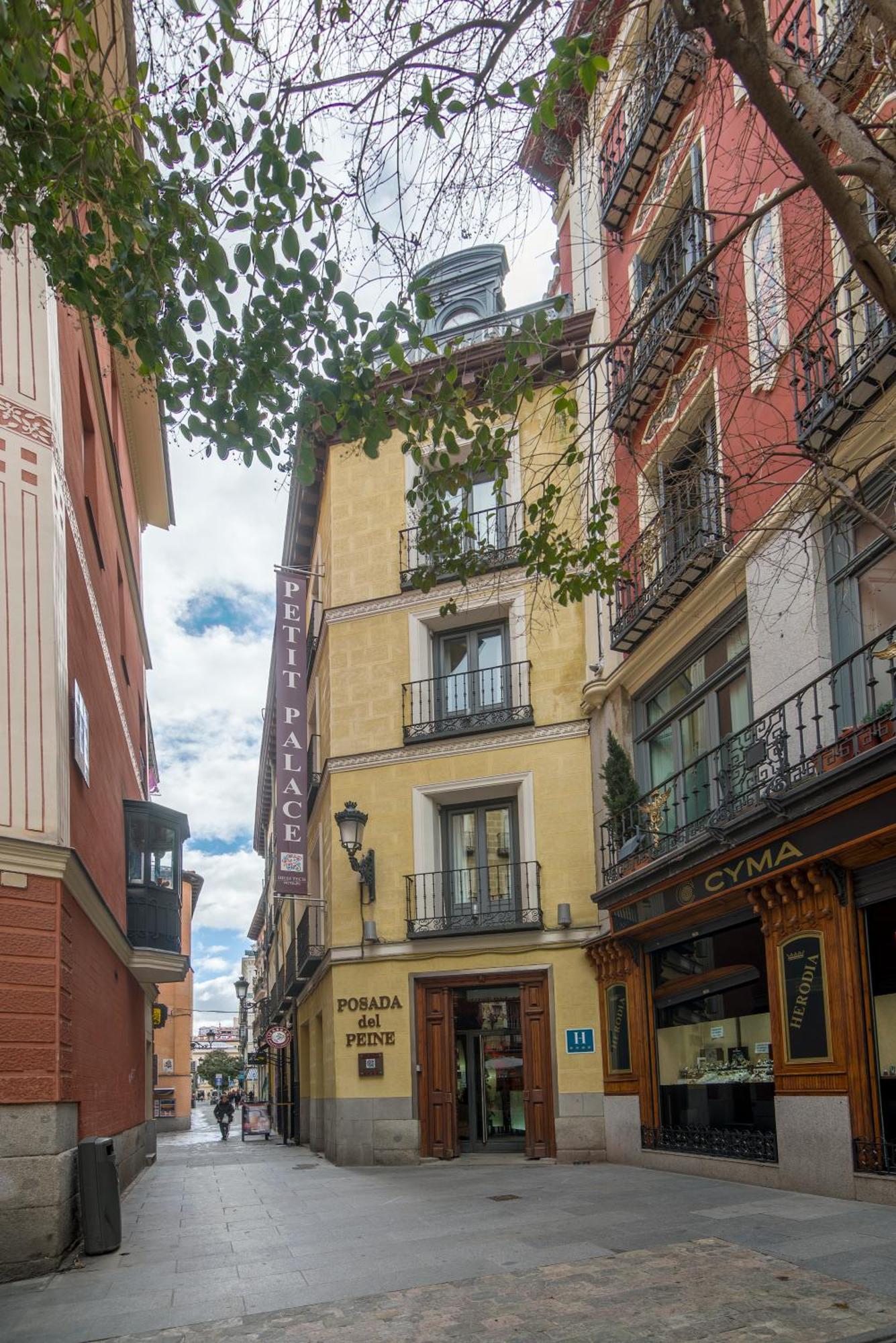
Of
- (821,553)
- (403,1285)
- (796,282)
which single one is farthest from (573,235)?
(403,1285)

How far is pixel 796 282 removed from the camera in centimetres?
1185

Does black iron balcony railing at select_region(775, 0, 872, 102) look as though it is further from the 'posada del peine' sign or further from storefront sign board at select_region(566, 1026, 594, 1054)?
the 'posada del peine' sign

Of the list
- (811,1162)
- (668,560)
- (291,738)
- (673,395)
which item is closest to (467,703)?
(291,738)

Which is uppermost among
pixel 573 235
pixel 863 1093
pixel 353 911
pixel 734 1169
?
pixel 573 235

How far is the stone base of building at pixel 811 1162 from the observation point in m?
10.3

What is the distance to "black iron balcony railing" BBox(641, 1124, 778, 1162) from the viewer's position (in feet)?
40.1

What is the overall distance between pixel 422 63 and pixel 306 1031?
23693 millimetres

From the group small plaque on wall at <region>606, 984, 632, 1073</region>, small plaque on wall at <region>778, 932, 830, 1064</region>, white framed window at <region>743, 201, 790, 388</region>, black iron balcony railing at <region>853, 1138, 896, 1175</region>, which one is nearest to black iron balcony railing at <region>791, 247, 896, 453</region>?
white framed window at <region>743, 201, 790, 388</region>

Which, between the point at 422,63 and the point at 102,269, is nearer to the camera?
the point at 422,63

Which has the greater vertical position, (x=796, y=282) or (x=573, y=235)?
(x=573, y=235)

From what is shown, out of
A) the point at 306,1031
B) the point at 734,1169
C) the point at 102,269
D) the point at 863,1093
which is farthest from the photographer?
the point at 306,1031

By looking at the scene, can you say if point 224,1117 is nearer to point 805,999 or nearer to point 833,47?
point 805,999

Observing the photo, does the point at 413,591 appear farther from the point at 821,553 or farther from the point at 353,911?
the point at 821,553

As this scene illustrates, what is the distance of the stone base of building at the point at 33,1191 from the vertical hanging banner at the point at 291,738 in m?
11.7
